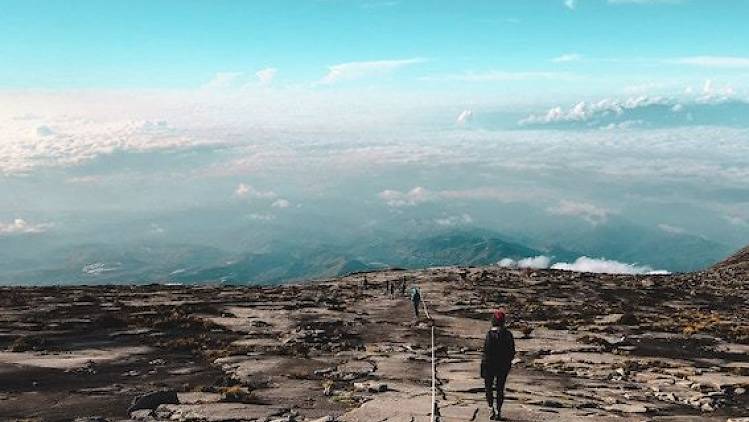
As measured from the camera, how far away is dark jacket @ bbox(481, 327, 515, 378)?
63.7 feet

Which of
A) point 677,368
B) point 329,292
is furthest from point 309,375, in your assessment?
point 329,292

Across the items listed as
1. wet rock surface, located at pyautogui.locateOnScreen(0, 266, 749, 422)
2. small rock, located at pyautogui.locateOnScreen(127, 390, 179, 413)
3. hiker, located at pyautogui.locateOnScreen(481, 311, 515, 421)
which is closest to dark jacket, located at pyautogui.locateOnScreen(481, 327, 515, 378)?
hiker, located at pyautogui.locateOnScreen(481, 311, 515, 421)

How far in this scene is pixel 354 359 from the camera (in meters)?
31.2

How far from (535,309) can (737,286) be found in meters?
47.5

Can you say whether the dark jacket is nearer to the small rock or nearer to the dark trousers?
the dark trousers

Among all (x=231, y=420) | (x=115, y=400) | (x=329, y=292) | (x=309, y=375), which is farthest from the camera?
(x=329, y=292)

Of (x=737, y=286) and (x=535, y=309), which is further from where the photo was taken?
(x=737, y=286)

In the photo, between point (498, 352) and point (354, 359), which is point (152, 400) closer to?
point (498, 352)

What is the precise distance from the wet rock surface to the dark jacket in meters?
1.64

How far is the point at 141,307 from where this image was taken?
53094mm

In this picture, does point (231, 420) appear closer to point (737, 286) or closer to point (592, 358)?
point (592, 358)

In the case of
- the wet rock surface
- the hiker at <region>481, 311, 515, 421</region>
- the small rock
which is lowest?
the wet rock surface

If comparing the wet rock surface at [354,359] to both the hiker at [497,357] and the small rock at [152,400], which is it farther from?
the hiker at [497,357]

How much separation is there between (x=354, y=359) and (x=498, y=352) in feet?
44.0
